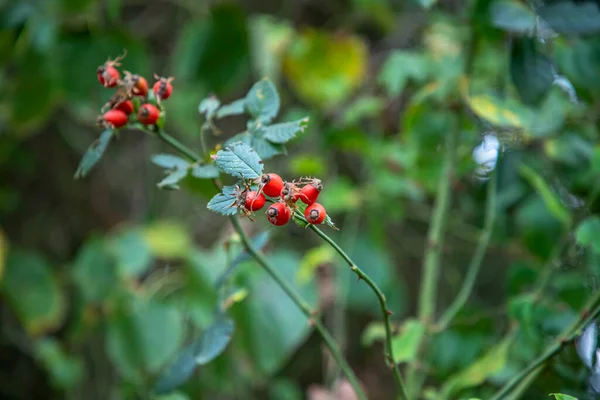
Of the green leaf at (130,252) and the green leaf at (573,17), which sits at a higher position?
the green leaf at (573,17)

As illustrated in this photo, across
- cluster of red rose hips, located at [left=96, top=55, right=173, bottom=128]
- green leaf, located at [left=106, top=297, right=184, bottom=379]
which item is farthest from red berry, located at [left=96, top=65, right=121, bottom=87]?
green leaf, located at [left=106, top=297, right=184, bottom=379]

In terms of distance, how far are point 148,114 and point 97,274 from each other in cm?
72

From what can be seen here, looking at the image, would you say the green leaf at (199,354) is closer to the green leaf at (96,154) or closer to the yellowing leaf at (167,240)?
the green leaf at (96,154)

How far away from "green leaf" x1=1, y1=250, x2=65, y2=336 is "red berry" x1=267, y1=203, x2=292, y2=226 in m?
1.02

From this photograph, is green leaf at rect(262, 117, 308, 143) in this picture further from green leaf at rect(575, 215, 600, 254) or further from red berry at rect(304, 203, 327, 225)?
green leaf at rect(575, 215, 600, 254)

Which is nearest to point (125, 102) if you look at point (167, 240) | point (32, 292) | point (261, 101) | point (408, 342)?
point (261, 101)

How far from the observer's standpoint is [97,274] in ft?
3.56

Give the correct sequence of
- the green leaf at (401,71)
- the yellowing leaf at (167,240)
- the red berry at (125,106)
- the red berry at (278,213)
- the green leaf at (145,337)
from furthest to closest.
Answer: the yellowing leaf at (167,240), the green leaf at (145,337), the green leaf at (401,71), the red berry at (125,106), the red berry at (278,213)

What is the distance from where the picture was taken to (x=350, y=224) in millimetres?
1117

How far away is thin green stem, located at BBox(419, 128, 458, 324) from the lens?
0.69m

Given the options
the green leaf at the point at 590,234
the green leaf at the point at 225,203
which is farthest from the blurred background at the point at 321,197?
the green leaf at the point at 225,203

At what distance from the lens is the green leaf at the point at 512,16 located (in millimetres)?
644

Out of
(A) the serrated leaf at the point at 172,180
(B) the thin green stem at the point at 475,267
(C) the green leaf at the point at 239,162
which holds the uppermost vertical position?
(C) the green leaf at the point at 239,162

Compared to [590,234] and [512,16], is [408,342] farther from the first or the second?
[512,16]
